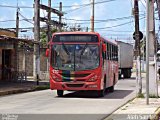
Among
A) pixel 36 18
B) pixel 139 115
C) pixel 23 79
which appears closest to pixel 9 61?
pixel 23 79

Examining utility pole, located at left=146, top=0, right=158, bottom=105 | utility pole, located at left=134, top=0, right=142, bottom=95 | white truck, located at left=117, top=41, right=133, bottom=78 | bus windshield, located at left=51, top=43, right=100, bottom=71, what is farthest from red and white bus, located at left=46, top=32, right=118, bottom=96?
white truck, located at left=117, top=41, right=133, bottom=78

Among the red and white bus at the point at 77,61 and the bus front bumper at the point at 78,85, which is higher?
the red and white bus at the point at 77,61

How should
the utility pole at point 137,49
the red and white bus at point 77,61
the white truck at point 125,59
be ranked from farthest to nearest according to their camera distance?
the white truck at point 125,59 < the utility pole at point 137,49 < the red and white bus at point 77,61

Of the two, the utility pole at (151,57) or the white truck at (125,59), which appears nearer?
the utility pole at (151,57)

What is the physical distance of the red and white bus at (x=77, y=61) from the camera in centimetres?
2045

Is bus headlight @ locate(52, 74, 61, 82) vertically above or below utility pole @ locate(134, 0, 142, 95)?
below

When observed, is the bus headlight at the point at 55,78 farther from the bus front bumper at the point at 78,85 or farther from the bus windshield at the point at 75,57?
the bus windshield at the point at 75,57

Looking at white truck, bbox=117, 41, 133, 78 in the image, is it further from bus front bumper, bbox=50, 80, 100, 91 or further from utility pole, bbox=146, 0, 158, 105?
bus front bumper, bbox=50, 80, 100, 91

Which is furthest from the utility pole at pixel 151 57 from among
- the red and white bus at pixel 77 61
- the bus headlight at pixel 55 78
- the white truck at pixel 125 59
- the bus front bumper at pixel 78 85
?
the white truck at pixel 125 59

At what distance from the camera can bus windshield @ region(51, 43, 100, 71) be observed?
808 inches

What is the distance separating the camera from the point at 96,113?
564 inches

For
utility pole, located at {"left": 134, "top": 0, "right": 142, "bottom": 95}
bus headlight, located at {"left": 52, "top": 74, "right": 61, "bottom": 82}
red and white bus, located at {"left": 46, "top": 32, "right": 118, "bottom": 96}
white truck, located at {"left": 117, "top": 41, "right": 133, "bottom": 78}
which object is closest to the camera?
red and white bus, located at {"left": 46, "top": 32, "right": 118, "bottom": 96}

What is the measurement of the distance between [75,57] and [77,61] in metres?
0.23

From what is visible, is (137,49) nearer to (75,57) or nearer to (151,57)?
(151,57)
